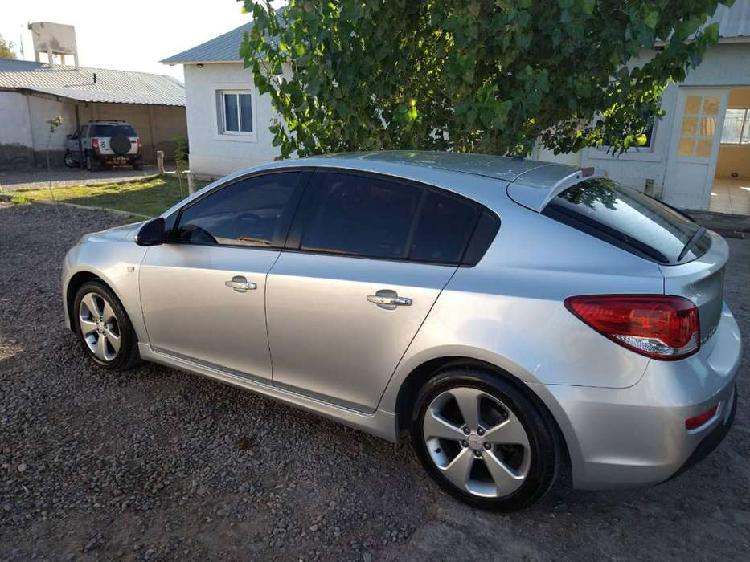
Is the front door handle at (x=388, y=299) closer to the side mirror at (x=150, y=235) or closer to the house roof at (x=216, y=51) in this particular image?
the side mirror at (x=150, y=235)

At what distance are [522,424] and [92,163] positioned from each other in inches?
811

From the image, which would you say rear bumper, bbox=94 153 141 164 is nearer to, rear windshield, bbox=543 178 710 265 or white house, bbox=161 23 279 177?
white house, bbox=161 23 279 177

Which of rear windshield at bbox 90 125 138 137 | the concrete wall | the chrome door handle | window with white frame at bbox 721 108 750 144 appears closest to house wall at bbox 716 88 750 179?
window with white frame at bbox 721 108 750 144

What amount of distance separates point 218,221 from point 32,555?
6.25ft

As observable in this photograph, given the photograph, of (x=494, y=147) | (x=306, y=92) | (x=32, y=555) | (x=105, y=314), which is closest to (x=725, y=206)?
(x=494, y=147)

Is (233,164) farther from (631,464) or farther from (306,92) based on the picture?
(631,464)

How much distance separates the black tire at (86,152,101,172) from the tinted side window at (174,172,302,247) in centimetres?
1832

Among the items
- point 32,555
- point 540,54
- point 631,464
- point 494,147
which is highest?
point 540,54

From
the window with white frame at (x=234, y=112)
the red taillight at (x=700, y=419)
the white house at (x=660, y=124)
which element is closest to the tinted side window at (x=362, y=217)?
the red taillight at (x=700, y=419)

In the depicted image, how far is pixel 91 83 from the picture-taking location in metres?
23.3

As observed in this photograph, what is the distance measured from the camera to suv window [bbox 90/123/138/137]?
1938 cm

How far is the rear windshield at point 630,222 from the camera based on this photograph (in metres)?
2.49

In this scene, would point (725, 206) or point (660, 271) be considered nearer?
point (660, 271)

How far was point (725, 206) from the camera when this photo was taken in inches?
444
